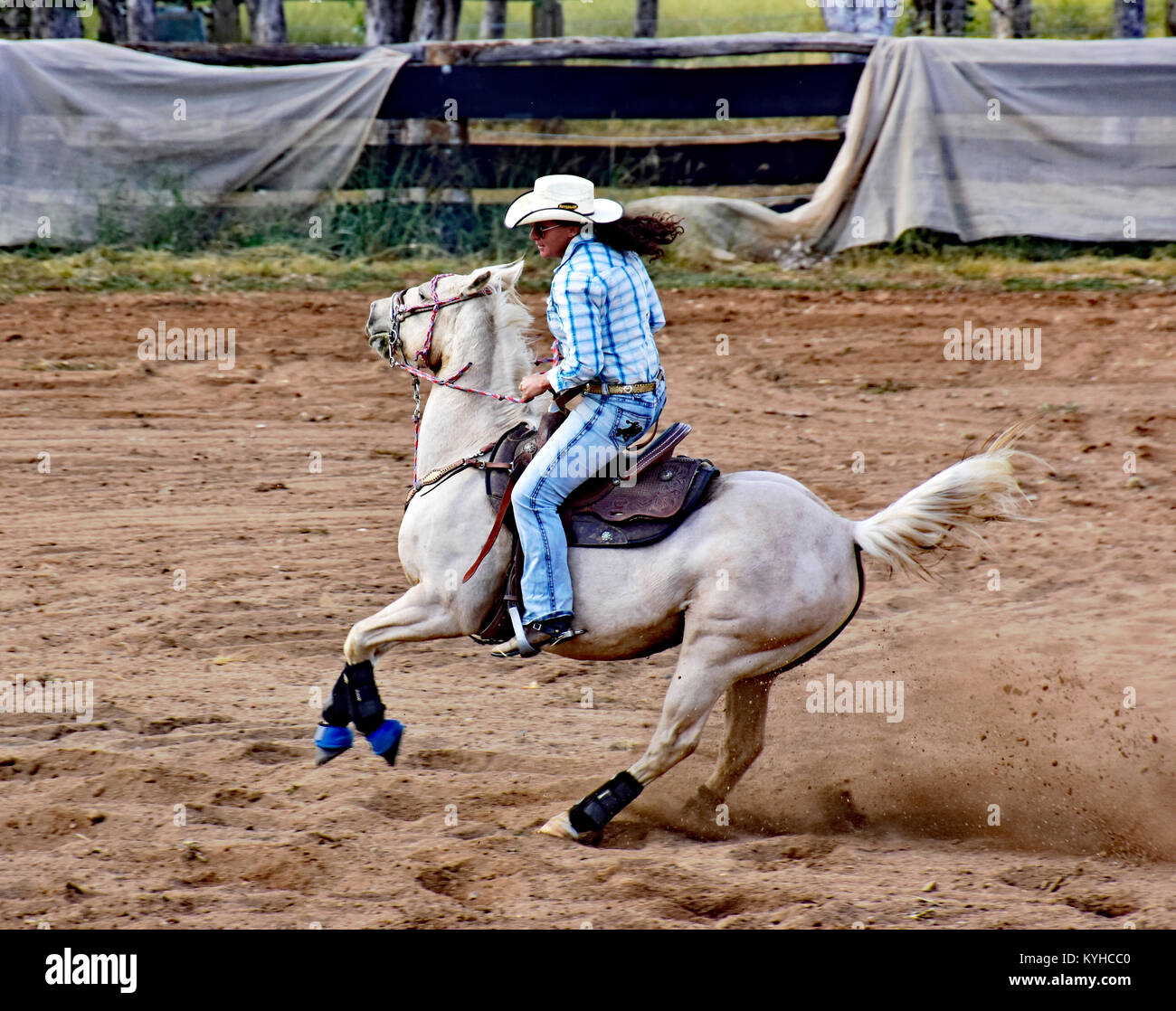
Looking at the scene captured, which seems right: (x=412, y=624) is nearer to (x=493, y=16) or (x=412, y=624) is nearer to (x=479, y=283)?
(x=479, y=283)

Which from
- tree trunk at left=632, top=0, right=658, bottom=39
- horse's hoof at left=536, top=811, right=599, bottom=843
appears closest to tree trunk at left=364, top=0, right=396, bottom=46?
tree trunk at left=632, top=0, right=658, bottom=39

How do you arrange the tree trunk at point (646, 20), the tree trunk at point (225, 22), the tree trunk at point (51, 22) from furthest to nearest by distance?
the tree trunk at point (225, 22) < the tree trunk at point (646, 20) < the tree trunk at point (51, 22)

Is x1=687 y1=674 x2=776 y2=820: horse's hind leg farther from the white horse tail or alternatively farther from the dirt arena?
the white horse tail

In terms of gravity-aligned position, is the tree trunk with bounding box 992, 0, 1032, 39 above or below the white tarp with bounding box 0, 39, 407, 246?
above

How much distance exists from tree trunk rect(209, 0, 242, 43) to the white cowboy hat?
23.0 metres

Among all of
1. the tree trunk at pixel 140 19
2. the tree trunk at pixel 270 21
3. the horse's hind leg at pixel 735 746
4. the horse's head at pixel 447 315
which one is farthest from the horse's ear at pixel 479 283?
the tree trunk at pixel 270 21

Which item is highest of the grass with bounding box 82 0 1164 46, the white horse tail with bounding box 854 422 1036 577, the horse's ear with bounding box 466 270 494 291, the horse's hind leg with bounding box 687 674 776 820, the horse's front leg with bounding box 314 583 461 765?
the grass with bounding box 82 0 1164 46

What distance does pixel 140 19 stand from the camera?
1975 cm

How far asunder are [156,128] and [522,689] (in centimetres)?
1045

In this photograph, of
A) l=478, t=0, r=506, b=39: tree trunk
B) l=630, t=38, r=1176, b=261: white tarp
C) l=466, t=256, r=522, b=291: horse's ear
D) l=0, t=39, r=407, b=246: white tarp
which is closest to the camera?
l=466, t=256, r=522, b=291: horse's ear

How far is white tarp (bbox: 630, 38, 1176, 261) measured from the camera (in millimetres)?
14969

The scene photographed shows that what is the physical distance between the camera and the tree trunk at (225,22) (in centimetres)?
2570

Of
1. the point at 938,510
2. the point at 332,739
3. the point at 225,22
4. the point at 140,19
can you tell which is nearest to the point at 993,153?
→ the point at 938,510

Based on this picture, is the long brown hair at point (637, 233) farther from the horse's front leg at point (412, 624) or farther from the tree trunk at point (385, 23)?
the tree trunk at point (385, 23)
